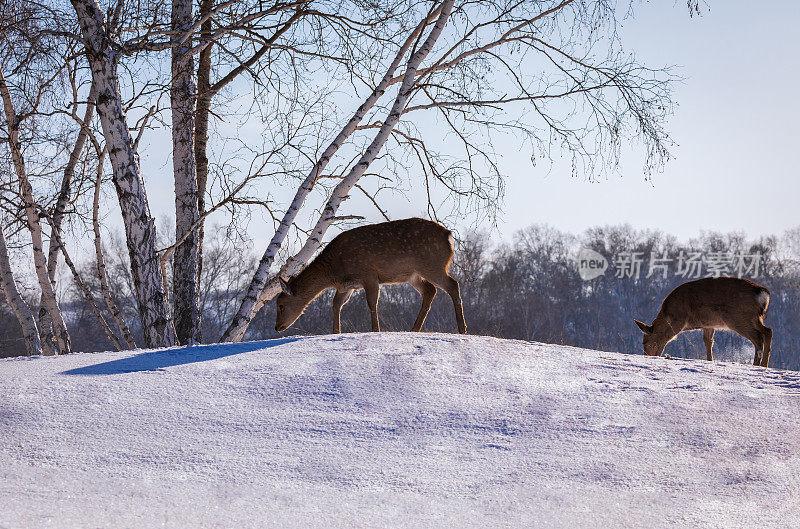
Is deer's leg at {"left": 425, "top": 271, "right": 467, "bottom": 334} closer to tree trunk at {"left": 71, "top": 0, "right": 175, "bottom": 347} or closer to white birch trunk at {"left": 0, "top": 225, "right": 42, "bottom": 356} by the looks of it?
tree trunk at {"left": 71, "top": 0, "right": 175, "bottom": 347}

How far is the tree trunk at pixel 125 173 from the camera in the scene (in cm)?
769

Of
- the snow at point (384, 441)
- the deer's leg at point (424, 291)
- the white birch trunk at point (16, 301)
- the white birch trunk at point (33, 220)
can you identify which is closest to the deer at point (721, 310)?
the deer's leg at point (424, 291)

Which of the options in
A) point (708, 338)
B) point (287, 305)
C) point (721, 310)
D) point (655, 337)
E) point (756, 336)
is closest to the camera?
point (287, 305)

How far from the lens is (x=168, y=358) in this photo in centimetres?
579

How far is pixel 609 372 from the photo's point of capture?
600 centimetres

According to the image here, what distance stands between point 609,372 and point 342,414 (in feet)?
8.07

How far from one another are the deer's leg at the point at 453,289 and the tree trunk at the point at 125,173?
2954 millimetres

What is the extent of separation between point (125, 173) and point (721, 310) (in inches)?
360

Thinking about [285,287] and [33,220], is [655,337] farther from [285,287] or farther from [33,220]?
[33,220]

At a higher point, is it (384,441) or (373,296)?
(373,296)

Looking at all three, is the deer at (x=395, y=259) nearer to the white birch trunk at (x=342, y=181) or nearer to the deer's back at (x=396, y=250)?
the deer's back at (x=396, y=250)

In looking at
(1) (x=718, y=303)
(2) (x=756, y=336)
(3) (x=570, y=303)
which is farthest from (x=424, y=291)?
(3) (x=570, y=303)

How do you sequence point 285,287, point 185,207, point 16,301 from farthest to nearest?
point 16,301
point 185,207
point 285,287

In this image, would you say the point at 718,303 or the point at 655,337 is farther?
the point at 655,337
